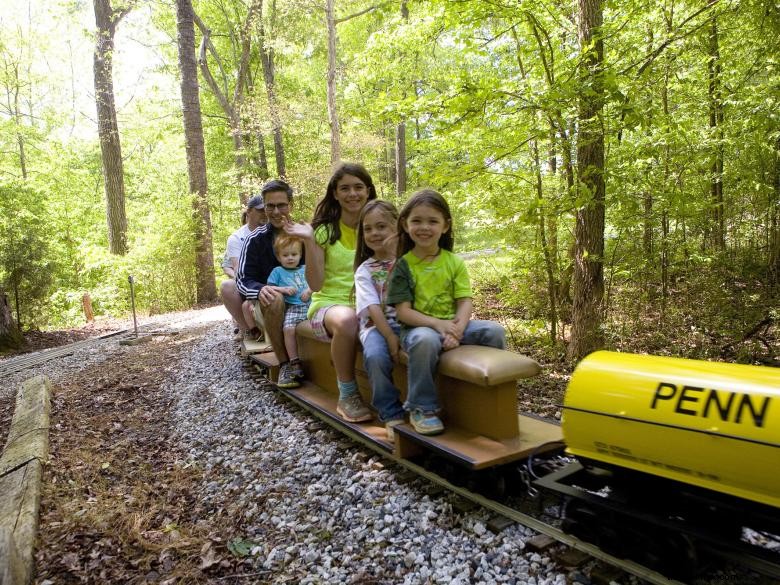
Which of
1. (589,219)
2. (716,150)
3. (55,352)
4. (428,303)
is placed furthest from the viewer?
(55,352)

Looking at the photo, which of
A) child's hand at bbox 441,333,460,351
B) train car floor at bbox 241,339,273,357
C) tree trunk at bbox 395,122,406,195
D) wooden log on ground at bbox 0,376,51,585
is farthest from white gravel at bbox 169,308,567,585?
tree trunk at bbox 395,122,406,195

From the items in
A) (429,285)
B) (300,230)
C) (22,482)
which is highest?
(300,230)

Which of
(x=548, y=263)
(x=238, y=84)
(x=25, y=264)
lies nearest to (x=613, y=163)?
(x=548, y=263)

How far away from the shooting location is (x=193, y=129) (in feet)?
50.0

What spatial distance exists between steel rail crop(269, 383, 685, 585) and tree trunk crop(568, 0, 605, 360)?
299cm

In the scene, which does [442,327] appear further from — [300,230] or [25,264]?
[25,264]

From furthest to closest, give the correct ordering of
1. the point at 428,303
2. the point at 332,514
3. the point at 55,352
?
the point at 55,352, the point at 428,303, the point at 332,514

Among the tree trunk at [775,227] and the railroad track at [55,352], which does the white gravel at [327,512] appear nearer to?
the railroad track at [55,352]

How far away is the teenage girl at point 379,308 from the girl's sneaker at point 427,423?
239 mm

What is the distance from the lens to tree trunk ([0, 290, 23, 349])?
1017cm

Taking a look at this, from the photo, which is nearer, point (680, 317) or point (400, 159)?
point (680, 317)

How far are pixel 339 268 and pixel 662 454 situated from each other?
120 inches

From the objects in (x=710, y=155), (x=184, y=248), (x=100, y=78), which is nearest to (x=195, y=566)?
(x=710, y=155)

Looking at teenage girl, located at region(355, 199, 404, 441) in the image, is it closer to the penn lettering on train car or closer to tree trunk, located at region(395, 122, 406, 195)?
the penn lettering on train car
